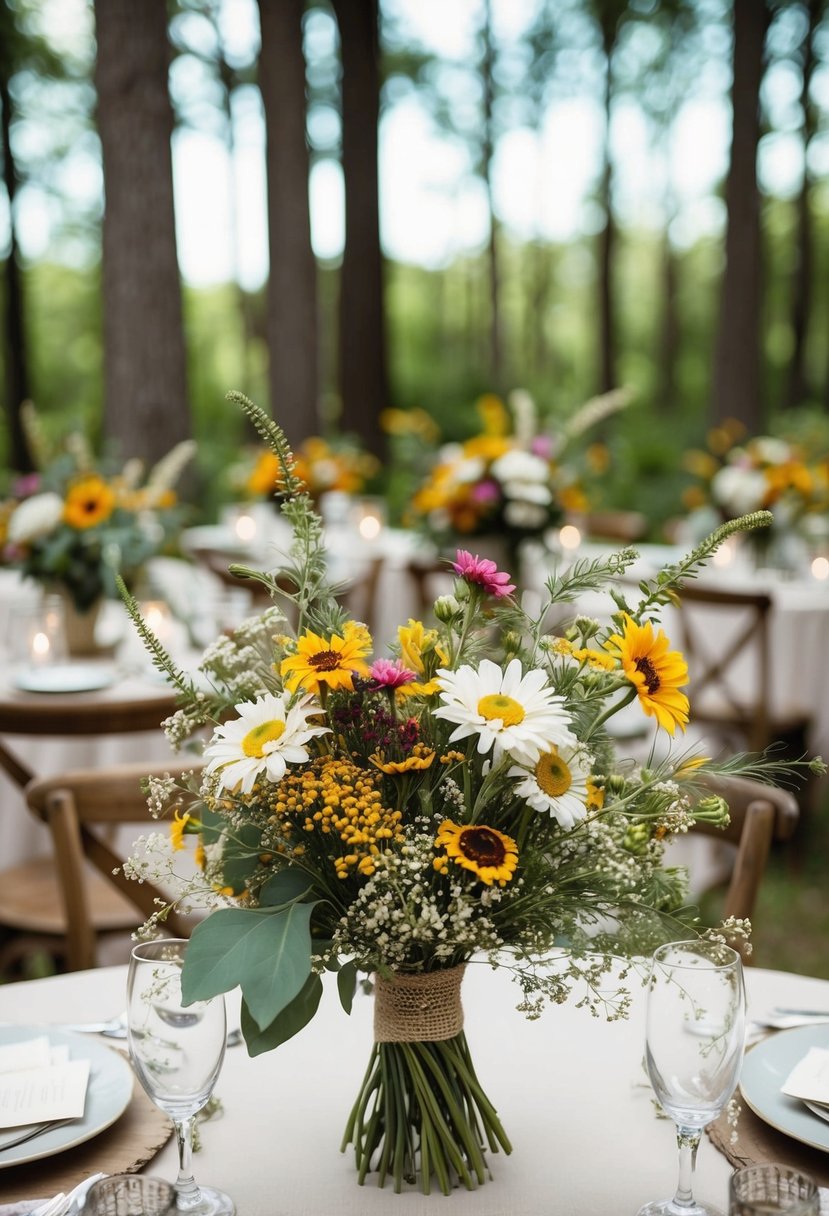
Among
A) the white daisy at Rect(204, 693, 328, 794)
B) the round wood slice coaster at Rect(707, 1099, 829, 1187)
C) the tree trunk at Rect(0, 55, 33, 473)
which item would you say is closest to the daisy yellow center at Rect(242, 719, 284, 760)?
the white daisy at Rect(204, 693, 328, 794)

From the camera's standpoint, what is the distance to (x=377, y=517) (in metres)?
6.95

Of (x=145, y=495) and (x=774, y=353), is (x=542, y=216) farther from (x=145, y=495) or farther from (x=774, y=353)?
(x=145, y=495)

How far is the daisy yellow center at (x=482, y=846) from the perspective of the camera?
1024 mm

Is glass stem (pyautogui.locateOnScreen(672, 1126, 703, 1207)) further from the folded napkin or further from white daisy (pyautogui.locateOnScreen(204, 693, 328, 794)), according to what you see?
the folded napkin

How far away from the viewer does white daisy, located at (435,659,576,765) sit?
102 cm

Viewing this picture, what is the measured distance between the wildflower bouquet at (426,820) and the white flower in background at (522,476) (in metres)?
3.35

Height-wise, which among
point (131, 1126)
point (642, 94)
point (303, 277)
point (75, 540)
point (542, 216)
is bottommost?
point (131, 1126)

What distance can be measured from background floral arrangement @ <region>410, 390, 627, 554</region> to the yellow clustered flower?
3494 mm

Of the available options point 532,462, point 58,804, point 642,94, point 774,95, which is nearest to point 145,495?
point 532,462

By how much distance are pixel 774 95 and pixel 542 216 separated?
211 inches

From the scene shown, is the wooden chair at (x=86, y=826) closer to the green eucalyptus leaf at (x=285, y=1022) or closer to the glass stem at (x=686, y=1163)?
the green eucalyptus leaf at (x=285, y=1022)

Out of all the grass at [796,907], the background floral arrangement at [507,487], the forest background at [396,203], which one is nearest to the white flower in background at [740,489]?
the background floral arrangement at [507,487]

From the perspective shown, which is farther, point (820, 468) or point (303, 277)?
point (303, 277)

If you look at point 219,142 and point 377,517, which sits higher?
point 219,142
